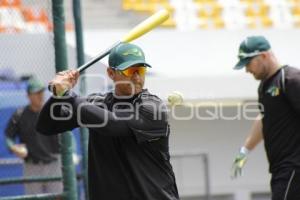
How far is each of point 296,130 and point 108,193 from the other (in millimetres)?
2009

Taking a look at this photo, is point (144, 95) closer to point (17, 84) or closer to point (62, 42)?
point (62, 42)

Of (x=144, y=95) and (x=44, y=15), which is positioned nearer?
(x=144, y=95)

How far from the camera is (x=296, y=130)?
5.44m

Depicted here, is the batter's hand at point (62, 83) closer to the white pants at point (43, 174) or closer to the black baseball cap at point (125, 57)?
the black baseball cap at point (125, 57)

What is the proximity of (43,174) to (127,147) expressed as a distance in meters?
2.92

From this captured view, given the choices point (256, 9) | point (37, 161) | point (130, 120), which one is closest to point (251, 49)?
point (130, 120)

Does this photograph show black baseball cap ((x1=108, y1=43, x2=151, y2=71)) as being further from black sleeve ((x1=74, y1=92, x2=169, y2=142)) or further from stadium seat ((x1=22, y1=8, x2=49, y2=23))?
stadium seat ((x1=22, y1=8, x2=49, y2=23))

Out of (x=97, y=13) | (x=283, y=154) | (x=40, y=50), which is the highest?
(x=97, y=13)

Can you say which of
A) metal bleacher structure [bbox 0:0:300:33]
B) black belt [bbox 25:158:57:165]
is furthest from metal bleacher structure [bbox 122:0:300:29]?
black belt [bbox 25:158:57:165]

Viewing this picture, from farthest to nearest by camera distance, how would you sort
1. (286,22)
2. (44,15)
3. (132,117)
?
(286,22)
(44,15)
(132,117)

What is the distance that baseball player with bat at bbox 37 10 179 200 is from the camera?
12.7 feet

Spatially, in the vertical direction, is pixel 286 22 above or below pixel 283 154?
above

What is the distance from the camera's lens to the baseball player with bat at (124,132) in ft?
12.7

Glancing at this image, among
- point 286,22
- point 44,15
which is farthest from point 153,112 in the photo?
point 286,22
